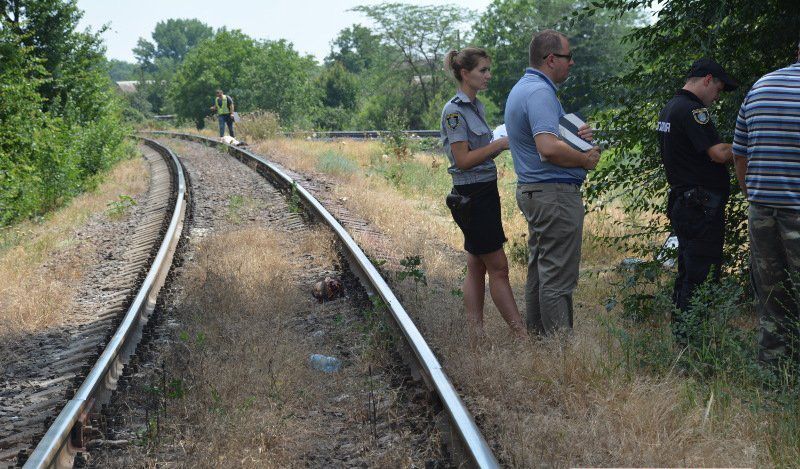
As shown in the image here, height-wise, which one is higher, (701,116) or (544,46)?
(544,46)

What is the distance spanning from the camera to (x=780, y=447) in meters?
3.68

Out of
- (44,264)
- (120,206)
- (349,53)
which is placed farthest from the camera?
(349,53)

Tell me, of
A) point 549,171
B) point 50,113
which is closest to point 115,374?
point 549,171

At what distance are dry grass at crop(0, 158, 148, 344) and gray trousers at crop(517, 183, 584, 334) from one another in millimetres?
4057

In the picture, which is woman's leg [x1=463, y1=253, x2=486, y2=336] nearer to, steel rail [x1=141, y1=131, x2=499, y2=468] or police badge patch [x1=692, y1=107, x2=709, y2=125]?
steel rail [x1=141, y1=131, x2=499, y2=468]

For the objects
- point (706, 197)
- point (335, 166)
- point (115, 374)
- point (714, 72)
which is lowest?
point (115, 374)

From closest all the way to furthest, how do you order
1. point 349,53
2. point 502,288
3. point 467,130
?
point 467,130, point 502,288, point 349,53

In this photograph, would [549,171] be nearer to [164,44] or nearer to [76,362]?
[76,362]

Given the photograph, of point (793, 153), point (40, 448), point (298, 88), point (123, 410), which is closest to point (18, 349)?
point (123, 410)

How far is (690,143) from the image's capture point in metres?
5.00

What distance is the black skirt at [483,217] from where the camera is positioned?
5449 millimetres

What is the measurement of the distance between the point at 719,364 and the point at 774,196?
98 cm

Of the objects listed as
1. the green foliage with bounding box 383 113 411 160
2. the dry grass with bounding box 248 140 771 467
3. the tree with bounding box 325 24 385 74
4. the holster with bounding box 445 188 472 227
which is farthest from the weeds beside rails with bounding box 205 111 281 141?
the tree with bounding box 325 24 385 74

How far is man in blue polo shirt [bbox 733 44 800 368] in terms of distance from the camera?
427cm
